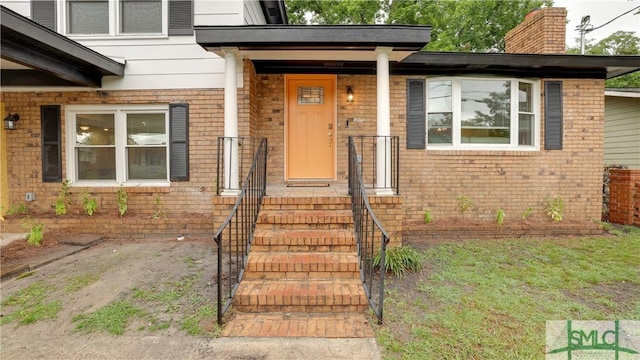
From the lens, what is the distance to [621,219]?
6418 mm

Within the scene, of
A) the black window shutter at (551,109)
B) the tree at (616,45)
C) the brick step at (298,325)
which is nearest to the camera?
the brick step at (298,325)

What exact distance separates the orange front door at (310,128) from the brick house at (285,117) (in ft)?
0.07

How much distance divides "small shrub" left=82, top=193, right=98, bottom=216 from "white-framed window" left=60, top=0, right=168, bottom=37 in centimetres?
303

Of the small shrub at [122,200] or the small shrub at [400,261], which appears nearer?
the small shrub at [400,261]

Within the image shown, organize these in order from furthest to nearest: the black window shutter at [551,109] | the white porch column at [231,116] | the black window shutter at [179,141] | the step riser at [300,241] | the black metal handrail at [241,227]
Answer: the black window shutter at [551,109] < the black window shutter at [179,141] < the white porch column at [231,116] < the step riser at [300,241] < the black metal handrail at [241,227]

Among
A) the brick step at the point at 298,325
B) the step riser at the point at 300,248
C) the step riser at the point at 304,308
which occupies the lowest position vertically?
the brick step at the point at 298,325

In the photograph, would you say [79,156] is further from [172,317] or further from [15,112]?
[172,317]

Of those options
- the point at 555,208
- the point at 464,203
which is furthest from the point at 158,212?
the point at 555,208

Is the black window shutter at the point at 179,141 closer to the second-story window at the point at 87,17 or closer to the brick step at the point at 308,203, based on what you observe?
the second-story window at the point at 87,17

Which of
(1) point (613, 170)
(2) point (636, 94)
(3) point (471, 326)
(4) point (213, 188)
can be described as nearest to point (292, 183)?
(4) point (213, 188)

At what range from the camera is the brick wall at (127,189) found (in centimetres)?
543

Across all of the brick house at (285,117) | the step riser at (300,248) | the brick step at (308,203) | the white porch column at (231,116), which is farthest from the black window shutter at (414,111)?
the white porch column at (231,116)

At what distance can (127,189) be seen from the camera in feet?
17.8

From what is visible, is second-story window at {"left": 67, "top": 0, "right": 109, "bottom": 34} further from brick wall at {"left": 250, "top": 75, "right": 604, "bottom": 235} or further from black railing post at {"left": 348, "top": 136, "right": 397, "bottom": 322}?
black railing post at {"left": 348, "top": 136, "right": 397, "bottom": 322}
